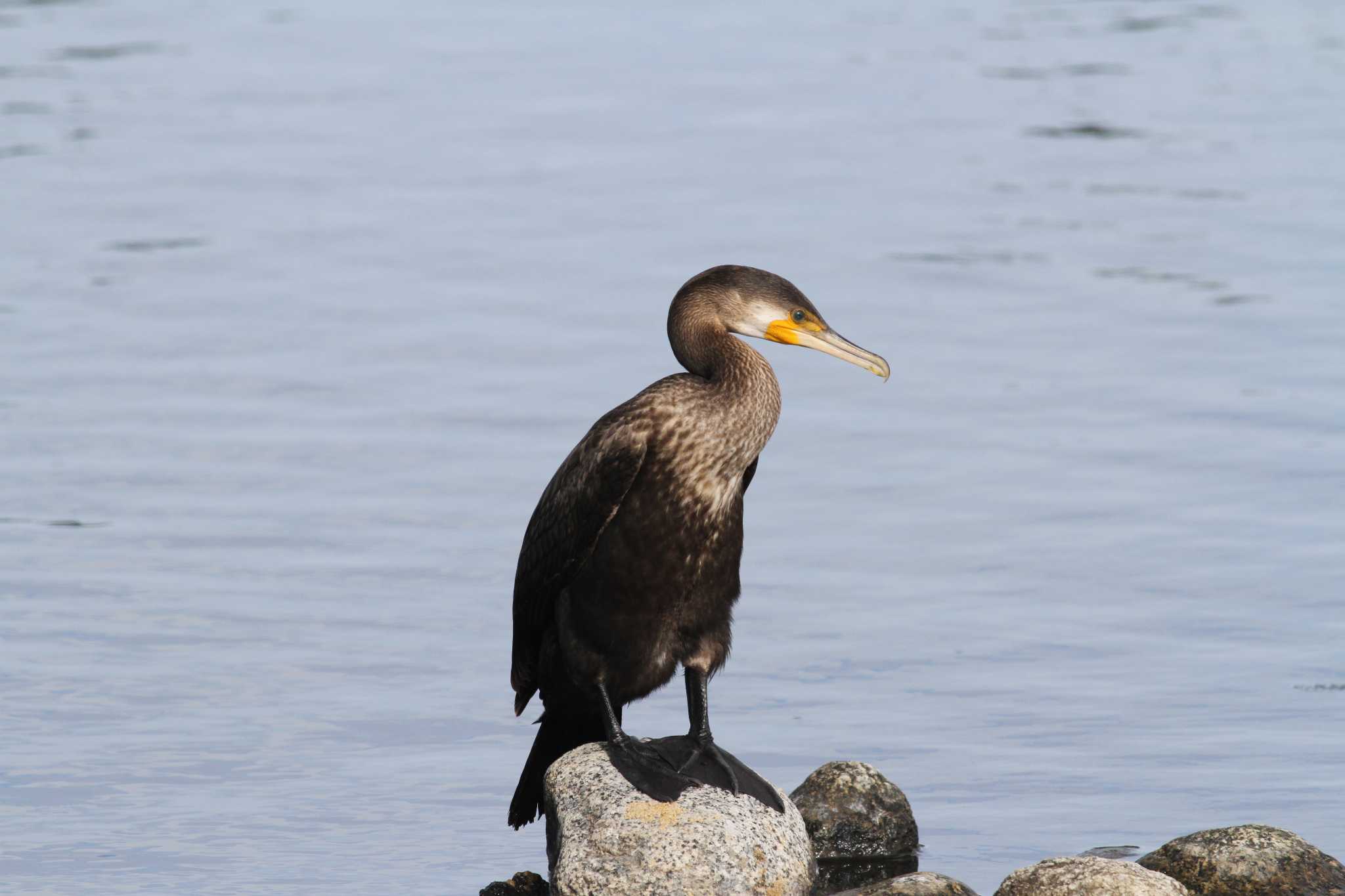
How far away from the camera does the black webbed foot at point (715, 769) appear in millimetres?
7219

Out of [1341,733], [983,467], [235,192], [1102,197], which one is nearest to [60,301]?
[235,192]

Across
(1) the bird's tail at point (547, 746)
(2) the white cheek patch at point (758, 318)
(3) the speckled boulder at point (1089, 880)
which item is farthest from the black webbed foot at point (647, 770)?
(2) the white cheek patch at point (758, 318)

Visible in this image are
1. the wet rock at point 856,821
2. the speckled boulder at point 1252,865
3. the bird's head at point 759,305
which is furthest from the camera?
the wet rock at point 856,821

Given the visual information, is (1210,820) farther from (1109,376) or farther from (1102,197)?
(1102,197)

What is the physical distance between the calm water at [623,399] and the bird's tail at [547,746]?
1.25 feet

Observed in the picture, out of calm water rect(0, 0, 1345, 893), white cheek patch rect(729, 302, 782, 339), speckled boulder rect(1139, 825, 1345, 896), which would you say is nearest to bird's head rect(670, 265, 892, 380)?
white cheek patch rect(729, 302, 782, 339)

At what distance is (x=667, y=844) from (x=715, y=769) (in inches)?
13.4

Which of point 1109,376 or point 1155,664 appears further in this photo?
point 1109,376

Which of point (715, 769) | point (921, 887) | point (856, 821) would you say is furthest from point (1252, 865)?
point (715, 769)

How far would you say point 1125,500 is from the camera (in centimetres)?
1156

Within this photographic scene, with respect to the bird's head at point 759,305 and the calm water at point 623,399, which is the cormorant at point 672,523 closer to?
the bird's head at point 759,305

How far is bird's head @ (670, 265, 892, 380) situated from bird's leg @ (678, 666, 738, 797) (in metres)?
1.04

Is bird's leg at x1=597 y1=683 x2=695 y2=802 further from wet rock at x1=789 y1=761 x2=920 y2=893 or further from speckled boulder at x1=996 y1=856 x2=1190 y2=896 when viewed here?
speckled boulder at x1=996 y1=856 x2=1190 y2=896

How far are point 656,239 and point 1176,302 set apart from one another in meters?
3.57
